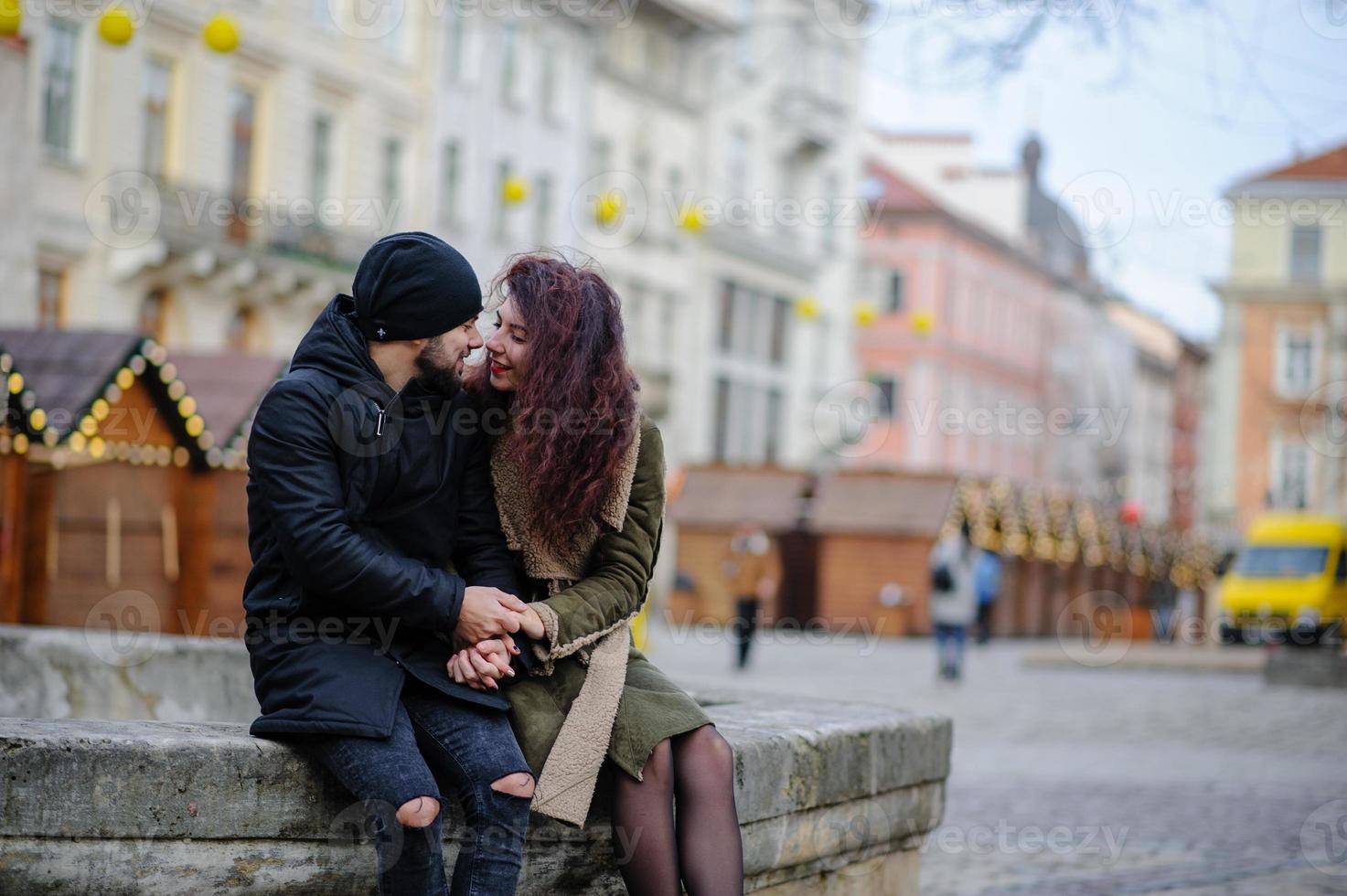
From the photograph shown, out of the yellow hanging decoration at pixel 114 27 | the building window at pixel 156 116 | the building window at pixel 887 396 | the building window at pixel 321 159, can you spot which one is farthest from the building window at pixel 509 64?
the yellow hanging decoration at pixel 114 27

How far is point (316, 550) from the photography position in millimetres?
4266

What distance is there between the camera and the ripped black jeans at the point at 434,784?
4.17m

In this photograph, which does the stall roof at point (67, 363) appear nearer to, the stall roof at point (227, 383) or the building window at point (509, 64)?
the stall roof at point (227, 383)

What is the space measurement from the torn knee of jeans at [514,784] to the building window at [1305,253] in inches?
2507

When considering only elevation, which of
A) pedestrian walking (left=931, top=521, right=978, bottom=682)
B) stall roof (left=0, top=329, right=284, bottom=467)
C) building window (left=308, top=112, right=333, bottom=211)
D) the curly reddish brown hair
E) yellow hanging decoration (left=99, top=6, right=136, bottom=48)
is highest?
building window (left=308, top=112, right=333, bottom=211)

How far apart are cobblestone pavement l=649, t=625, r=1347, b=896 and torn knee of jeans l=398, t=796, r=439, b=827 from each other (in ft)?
12.7

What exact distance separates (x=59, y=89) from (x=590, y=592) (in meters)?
28.1

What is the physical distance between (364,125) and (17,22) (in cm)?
2643

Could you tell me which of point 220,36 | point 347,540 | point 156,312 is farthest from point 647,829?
point 156,312

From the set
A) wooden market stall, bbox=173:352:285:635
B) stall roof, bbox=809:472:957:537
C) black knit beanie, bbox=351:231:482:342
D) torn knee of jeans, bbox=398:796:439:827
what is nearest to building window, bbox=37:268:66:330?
stall roof, bbox=809:472:957:537

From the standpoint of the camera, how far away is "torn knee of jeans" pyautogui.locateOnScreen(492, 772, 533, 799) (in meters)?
4.29

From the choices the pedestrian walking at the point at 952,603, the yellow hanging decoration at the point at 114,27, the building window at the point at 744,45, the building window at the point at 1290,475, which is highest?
the building window at the point at 744,45

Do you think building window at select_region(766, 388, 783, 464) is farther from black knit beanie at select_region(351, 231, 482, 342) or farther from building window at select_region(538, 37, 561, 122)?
black knit beanie at select_region(351, 231, 482, 342)

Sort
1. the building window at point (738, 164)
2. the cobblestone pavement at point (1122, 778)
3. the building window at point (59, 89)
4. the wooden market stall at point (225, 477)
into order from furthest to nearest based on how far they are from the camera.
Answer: the building window at point (738, 164)
the building window at point (59, 89)
the wooden market stall at point (225, 477)
the cobblestone pavement at point (1122, 778)
